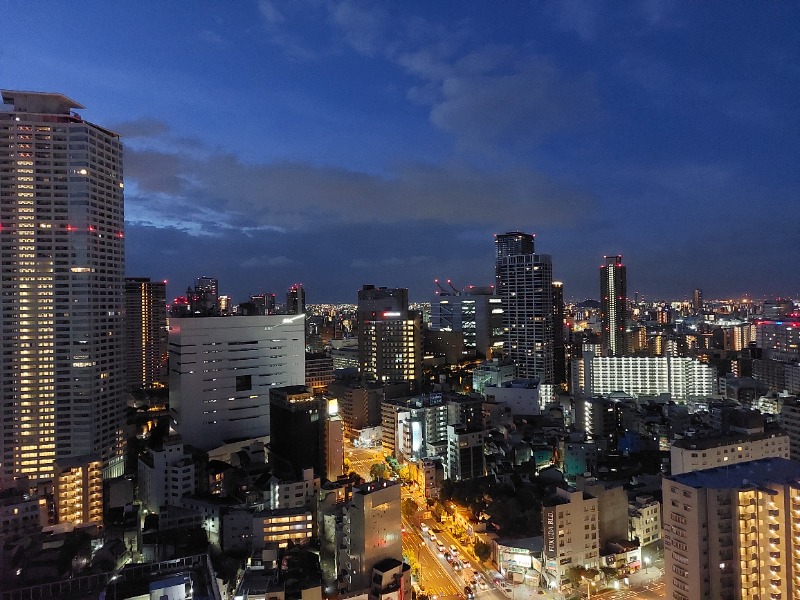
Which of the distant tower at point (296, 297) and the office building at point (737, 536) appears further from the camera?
the distant tower at point (296, 297)

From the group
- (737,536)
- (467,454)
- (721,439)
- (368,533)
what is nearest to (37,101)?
(368,533)

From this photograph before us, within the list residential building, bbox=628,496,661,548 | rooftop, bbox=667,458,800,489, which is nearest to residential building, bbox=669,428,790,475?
residential building, bbox=628,496,661,548

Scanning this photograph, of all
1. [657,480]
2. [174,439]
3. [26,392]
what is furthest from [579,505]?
[26,392]

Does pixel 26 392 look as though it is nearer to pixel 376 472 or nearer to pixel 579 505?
pixel 376 472

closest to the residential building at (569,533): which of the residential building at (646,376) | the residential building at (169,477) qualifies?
the residential building at (169,477)

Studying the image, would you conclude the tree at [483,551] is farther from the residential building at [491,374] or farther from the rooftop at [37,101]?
the rooftop at [37,101]

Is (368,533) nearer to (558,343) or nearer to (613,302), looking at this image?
(558,343)
